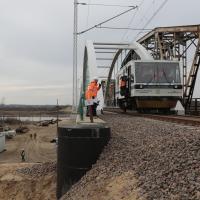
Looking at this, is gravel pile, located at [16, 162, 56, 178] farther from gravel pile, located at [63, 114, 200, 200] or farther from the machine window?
the machine window

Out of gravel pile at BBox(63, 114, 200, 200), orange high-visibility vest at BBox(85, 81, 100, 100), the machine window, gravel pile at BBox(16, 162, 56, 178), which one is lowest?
gravel pile at BBox(16, 162, 56, 178)

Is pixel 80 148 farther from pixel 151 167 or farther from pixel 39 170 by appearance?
pixel 39 170

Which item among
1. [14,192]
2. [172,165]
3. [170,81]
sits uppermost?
[170,81]

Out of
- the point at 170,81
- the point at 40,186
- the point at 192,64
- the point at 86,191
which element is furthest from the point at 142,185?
the point at 192,64

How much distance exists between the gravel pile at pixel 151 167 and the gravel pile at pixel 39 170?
465cm

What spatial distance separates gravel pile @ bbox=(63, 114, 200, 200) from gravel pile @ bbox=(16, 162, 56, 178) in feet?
15.3

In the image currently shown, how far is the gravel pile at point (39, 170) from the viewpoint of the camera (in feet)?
52.2

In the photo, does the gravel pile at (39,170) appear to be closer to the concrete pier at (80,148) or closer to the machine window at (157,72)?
the concrete pier at (80,148)

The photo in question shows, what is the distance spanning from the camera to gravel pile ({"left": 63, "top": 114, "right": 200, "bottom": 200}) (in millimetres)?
6742

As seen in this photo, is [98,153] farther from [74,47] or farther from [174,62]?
[74,47]

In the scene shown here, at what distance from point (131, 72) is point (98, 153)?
629 inches

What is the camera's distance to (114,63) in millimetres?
46750

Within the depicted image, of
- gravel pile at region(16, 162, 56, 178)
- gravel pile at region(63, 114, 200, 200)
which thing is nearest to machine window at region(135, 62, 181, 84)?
gravel pile at region(16, 162, 56, 178)

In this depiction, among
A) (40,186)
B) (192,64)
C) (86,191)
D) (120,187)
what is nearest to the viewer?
(120,187)
